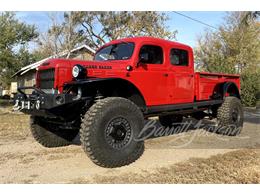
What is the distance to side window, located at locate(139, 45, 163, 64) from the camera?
606 cm

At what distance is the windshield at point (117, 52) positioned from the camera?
5.99m

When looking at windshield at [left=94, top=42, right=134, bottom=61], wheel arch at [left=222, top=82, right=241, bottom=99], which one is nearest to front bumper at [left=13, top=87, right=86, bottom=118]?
windshield at [left=94, top=42, right=134, bottom=61]

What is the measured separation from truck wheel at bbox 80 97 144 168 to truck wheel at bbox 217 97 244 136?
319cm

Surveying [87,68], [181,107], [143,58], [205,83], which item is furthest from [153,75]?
[205,83]

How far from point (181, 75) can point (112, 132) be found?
8.30 ft

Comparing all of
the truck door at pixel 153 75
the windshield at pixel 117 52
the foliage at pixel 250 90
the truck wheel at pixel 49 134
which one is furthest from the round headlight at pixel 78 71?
the foliage at pixel 250 90

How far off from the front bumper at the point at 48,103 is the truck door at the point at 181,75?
2333 mm

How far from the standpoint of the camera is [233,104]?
25.7ft

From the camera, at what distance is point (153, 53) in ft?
20.5

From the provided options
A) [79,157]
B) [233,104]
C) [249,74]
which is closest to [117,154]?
[79,157]

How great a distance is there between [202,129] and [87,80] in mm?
4956

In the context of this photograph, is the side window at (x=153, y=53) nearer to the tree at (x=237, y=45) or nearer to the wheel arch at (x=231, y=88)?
the wheel arch at (x=231, y=88)

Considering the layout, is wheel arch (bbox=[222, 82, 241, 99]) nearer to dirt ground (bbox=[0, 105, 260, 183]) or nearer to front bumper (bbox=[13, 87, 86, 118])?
dirt ground (bbox=[0, 105, 260, 183])

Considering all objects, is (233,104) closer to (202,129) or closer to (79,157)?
(202,129)
